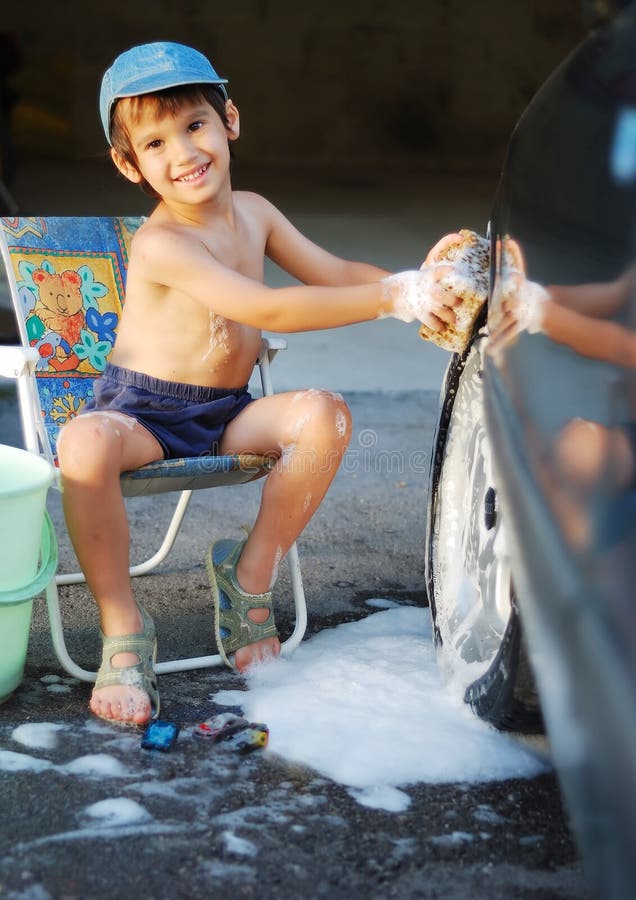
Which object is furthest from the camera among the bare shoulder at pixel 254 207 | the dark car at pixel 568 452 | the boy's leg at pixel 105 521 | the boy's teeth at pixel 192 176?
the bare shoulder at pixel 254 207

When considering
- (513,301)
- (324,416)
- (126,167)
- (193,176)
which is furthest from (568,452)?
(126,167)

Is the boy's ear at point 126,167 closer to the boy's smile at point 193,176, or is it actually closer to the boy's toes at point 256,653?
the boy's smile at point 193,176

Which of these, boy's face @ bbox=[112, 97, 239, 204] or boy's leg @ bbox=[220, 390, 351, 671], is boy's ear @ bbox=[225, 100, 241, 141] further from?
boy's leg @ bbox=[220, 390, 351, 671]

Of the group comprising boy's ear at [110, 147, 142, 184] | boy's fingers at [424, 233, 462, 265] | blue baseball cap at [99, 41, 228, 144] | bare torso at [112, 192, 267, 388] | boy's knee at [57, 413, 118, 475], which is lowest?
boy's knee at [57, 413, 118, 475]

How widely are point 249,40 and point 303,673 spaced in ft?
31.9

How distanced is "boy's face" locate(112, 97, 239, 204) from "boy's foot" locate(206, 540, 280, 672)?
0.79 meters

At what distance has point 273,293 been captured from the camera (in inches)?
86.6

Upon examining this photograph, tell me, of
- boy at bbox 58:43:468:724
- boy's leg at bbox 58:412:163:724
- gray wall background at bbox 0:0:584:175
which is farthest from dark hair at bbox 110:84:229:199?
gray wall background at bbox 0:0:584:175

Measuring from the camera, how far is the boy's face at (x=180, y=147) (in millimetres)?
2336

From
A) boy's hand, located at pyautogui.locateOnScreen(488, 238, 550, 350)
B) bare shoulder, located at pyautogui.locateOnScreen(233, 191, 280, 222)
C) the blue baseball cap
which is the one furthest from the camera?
bare shoulder, located at pyautogui.locateOnScreen(233, 191, 280, 222)

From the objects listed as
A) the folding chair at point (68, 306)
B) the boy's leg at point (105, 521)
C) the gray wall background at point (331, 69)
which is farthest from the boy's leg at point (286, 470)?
the gray wall background at point (331, 69)

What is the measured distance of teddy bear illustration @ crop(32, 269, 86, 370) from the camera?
2713 millimetres

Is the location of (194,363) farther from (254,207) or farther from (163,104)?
(163,104)

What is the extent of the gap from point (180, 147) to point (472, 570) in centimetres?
108
